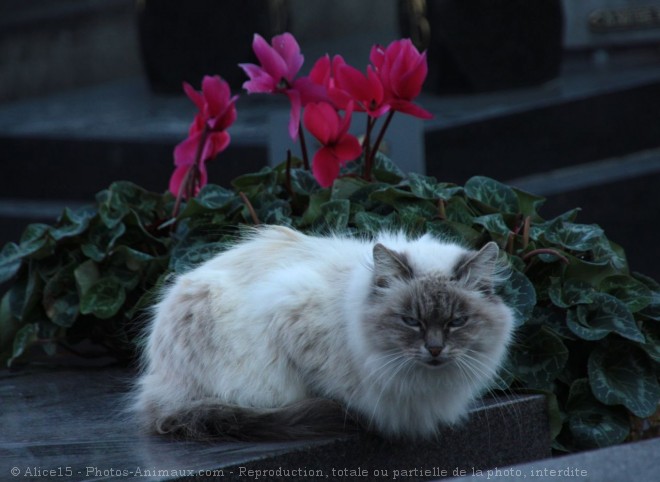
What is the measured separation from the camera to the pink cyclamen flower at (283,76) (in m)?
3.51

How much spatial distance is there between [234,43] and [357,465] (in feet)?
15.3

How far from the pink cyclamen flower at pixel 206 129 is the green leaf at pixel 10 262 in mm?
609

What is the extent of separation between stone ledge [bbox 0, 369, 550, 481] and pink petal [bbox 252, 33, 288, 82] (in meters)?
1.13

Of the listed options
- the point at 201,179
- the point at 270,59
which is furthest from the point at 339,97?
the point at 201,179

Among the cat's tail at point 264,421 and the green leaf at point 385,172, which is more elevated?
the green leaf at point 385,172

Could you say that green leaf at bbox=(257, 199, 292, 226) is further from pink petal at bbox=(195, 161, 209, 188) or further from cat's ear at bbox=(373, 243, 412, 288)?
cat's ear at bbox=(373, 243, 412, 288)

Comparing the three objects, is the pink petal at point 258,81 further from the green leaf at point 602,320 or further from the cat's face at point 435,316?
the green leaf at point 602,320

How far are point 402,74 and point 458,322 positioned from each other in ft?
3.60

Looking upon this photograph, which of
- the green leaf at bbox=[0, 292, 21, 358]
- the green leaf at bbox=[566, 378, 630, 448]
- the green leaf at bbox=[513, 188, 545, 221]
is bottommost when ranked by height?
the green leaf at bbox=[566, 378, 630, 448]

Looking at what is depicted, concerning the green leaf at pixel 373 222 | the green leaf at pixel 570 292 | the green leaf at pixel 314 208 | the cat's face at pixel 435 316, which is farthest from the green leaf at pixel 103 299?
the green leaf at pixel 570 292

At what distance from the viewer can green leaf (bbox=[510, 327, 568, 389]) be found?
3305 millimetres

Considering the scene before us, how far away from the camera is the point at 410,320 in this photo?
271 centimetres

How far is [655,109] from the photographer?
6.41 m

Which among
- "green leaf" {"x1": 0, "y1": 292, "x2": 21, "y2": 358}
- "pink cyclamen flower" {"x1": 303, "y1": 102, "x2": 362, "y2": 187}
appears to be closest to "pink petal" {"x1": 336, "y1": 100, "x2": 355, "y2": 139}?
"pink cyclamen flower" {"x1": 303, "y1": 102, "x2": 362, "y2": 187}
